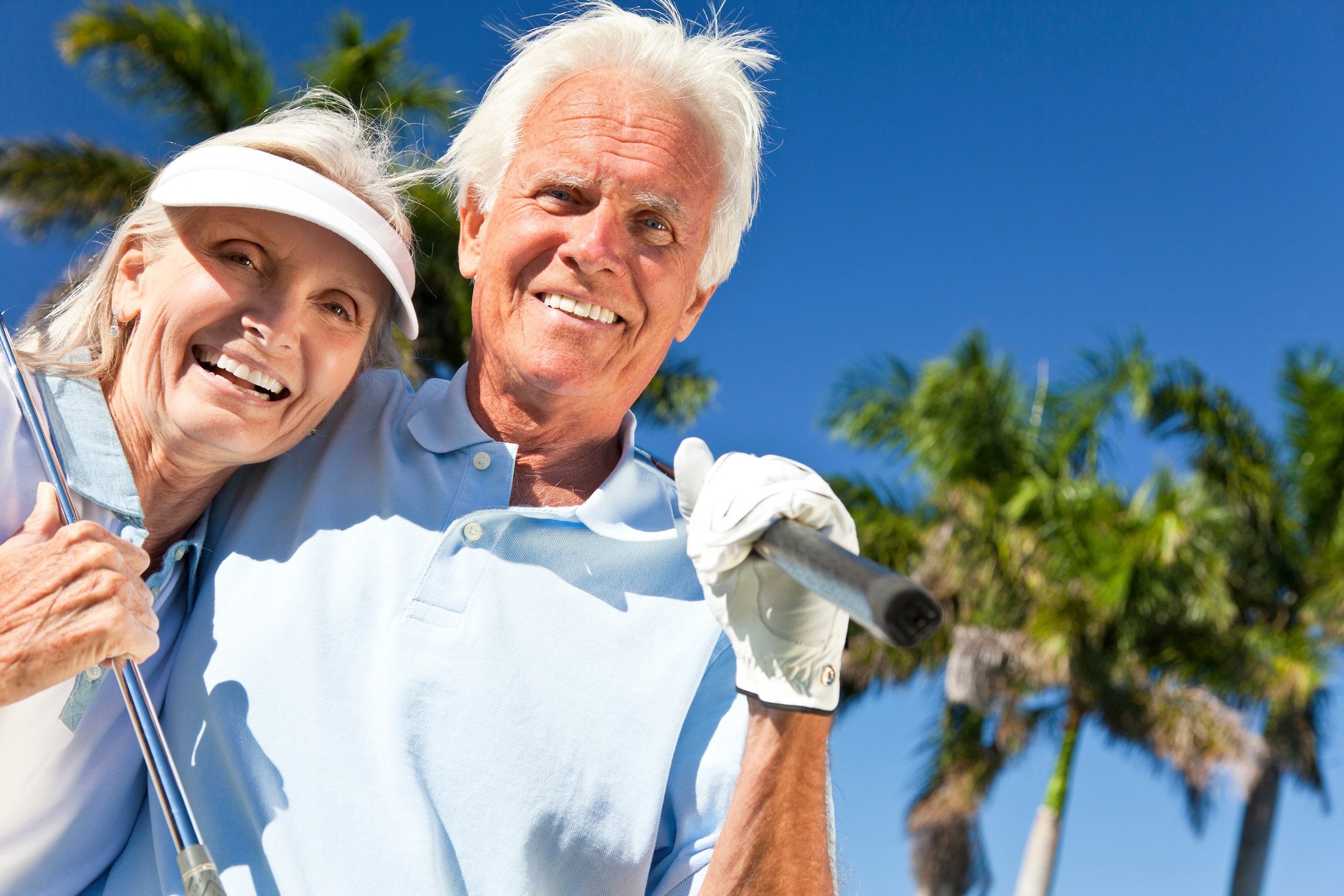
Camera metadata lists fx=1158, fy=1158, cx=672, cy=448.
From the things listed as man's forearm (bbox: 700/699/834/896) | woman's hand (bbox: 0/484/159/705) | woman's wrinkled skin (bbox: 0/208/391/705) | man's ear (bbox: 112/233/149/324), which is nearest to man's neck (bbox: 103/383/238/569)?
woman's wrinkled skin (bbox: 0/208/391/705)

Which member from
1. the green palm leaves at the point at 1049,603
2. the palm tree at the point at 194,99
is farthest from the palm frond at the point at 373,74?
the green palm leaves at the point at 1049,603

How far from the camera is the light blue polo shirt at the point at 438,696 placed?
2.06 metres

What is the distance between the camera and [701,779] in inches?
87.1

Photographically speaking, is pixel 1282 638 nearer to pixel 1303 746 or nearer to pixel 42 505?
pixel 1303 746

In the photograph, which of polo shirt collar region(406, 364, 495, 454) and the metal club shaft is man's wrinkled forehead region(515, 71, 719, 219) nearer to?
polo shirt collar region(406, 364, 495, 454)

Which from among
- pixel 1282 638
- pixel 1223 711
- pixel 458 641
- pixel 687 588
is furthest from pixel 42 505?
pixel 1282 638

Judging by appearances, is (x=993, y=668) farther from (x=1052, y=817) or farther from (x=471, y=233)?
(x=471, y=233)

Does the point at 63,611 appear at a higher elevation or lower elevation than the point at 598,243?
lower

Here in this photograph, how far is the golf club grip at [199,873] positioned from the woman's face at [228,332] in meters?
0.72

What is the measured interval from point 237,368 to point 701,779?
115cm

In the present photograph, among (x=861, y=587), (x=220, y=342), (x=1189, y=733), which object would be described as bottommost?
(x=861, y=587)

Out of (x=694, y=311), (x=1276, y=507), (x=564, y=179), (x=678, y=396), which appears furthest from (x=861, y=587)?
(x=1276, y=507)

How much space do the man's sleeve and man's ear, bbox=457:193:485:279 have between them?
1.22 meters

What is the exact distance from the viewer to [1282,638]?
15711 millimetres
